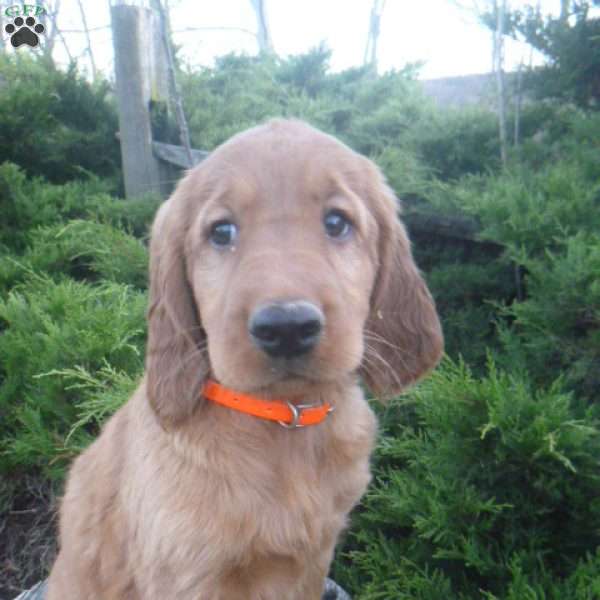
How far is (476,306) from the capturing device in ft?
11.9

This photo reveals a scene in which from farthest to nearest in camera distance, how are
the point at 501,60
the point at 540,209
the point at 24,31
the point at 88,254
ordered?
the point at 24,31
the point at 88,254
the point at 501,60
the point at 540,209

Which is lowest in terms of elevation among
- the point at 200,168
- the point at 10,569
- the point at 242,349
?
the point at 10,569

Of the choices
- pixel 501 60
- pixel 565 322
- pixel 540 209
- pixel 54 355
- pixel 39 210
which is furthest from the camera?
pixel 39 210

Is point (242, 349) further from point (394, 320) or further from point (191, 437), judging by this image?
point (394, 320)

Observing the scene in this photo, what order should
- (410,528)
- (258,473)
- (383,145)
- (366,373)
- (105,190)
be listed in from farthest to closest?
(105,190), (383,145), (410,528), (366,373), (258,473)

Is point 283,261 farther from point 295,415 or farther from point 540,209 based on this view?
point 540,209

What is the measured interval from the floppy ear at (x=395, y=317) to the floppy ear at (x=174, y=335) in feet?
1.76

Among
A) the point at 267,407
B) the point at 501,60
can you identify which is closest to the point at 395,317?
the point at 267,407

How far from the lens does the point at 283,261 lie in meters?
1.56

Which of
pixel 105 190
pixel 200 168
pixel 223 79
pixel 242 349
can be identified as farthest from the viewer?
pixel 223 79

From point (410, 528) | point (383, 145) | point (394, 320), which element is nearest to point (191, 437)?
point (394, 320)

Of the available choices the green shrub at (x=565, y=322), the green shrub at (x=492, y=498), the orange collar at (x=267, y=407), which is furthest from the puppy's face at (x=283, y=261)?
the green shrub at (x=565, y=322)

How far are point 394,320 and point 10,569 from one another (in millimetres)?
2548

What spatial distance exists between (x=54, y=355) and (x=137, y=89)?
3.10m
